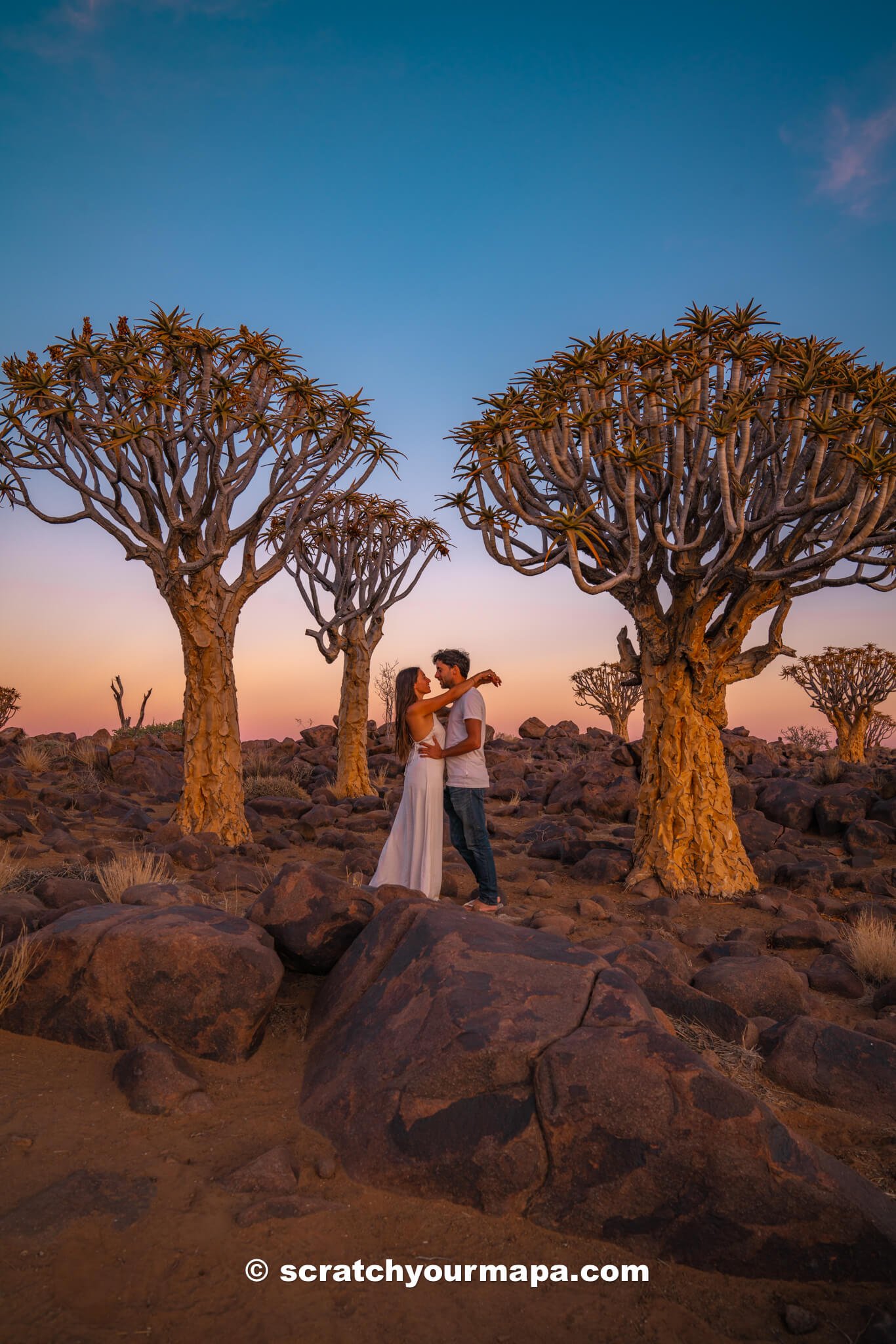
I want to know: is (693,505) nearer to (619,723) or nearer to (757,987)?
(757,987)

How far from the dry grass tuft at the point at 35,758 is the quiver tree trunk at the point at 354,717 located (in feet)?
21.9

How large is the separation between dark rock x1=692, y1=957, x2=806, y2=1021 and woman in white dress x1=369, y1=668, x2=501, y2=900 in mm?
2252

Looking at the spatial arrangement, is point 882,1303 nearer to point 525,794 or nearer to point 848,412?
point 848,412

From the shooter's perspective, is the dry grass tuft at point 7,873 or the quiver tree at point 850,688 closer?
the dry grass tuft at point 7,873

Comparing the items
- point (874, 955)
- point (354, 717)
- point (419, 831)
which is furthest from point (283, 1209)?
point (354, 717)

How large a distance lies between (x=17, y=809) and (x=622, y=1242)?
1070 centimetres

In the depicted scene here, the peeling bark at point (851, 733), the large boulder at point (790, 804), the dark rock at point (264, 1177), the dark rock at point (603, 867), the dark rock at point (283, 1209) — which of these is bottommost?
the dark rock at point (283, 1209)

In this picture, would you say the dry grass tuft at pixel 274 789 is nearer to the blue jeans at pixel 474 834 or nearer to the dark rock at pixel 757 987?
the blue jeans at pixel 474 834

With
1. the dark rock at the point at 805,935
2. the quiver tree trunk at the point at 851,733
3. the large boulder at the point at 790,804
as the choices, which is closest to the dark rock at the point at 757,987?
the dark rock at the point at 805,935

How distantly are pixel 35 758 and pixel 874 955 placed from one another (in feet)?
56.2

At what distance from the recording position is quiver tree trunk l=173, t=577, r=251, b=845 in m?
10.8

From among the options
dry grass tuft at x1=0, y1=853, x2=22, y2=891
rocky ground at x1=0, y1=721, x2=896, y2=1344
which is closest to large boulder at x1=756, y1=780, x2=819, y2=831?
rocky ground at x1=0, y1=721, x2=896, y2=1344

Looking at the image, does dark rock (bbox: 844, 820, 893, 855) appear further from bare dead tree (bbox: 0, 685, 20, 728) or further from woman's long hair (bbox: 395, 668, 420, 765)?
bare dead tree (bbox: 0, 685, 20, 728)

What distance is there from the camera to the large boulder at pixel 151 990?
4133mm
